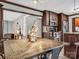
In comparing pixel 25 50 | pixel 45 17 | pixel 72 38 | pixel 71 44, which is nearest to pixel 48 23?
pixel 45 17

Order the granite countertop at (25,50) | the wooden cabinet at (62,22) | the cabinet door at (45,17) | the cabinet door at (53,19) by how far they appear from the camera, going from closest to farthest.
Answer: the granite countertop at (25,50)
the cabinet door at (45,17)
the cabinet door at (53,19)
the wooden cabinet at (62,22)

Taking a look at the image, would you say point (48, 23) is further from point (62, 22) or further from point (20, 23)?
point (20, 23)

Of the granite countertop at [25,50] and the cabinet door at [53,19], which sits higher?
the cabinet door at [53,19]

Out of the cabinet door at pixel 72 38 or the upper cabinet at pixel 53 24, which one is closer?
the cabinet door at pixel 72 38

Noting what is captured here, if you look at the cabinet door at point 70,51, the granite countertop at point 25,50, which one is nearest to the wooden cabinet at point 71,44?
the cabinet door at point 70,51

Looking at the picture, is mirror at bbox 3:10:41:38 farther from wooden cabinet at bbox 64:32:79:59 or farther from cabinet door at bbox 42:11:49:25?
wooden cabinet at bbox 64:32:79:59

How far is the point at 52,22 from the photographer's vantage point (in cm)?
888

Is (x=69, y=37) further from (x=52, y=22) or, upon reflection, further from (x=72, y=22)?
(x=72, y=22)

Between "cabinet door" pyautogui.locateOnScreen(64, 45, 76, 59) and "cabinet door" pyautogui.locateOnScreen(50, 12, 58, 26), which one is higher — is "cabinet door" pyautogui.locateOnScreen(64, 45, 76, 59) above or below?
below

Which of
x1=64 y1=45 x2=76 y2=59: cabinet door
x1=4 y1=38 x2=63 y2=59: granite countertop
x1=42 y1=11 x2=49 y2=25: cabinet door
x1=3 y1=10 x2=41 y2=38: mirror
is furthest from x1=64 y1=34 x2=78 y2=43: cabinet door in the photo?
x1=3 y1=10 x2=41 y2=38: mirror

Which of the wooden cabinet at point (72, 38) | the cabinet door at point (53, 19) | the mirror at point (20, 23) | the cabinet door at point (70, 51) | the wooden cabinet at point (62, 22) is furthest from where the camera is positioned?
the mirror at point (20, 23)

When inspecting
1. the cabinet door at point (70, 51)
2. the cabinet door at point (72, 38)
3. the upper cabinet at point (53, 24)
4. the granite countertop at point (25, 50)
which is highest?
the upper cabinet at point (53, 24)

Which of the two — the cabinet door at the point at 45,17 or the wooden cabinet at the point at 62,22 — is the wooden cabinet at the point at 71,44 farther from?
the wooden cabinet at the point at 62,22

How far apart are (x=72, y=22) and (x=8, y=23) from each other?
5904mm
